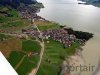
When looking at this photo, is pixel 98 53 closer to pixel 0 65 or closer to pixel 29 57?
pixel 29 57

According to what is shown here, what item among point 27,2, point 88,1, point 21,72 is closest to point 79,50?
point 21,72

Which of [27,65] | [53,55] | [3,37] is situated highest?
[27,65]

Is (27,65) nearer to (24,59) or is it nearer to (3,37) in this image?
(24,59)

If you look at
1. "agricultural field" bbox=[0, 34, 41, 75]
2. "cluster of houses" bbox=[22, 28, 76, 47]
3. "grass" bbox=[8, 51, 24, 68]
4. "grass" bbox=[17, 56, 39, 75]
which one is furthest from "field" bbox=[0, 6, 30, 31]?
"grass" bbox=[17, 56, 39, 75]

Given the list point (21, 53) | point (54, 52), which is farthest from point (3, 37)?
point (54, 52)

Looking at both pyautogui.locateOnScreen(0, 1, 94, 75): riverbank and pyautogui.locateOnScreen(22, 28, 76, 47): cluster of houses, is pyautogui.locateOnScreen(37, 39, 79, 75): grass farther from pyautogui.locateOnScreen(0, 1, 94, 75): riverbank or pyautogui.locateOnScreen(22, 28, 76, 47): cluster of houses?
pyautogui.locateOnScreen(22, 28, 76, 47): cluster of houses
